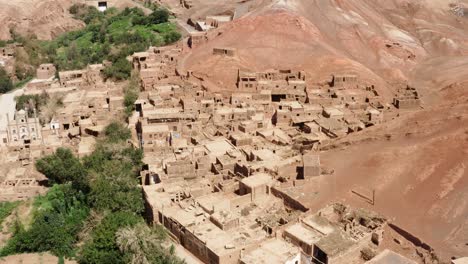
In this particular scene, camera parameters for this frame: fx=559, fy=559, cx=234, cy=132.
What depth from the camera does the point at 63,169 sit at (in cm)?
3456

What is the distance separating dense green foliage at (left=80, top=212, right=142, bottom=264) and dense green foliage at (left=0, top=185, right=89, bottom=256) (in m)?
2.48

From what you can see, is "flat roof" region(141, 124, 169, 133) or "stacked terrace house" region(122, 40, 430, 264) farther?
"flat roof" region(141, 124, 169, 133)

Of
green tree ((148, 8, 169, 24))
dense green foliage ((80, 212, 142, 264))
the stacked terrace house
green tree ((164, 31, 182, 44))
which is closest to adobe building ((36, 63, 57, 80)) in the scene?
green tree ((164, 31, 182, 44))

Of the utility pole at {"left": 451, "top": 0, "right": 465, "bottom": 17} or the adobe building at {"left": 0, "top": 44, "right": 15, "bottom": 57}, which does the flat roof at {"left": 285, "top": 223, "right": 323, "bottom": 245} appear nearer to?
the utility pole at {"left": 451, "top": 0, "right": 465, "bottom": 17}

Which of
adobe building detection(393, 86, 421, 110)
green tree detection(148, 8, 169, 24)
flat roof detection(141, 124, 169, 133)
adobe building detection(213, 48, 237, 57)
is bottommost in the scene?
flat roof detection(141, 124, 169, 133)

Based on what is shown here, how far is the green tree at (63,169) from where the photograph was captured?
111 ft

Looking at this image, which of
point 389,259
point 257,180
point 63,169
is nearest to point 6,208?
point 63,169

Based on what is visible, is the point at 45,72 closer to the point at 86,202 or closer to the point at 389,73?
the point at 86,202

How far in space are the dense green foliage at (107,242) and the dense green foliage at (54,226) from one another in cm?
248

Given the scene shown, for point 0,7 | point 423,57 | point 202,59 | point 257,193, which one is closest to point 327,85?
point 202,59

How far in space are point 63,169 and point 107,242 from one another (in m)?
9.07

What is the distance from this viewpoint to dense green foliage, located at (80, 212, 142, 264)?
26.8 metres

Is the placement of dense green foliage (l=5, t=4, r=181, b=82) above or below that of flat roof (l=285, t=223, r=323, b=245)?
above

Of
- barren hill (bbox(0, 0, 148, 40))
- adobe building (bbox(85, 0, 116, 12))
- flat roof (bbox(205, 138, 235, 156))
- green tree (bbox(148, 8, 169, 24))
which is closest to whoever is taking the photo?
flat roof (bbox(205, 138, 235, 156))
